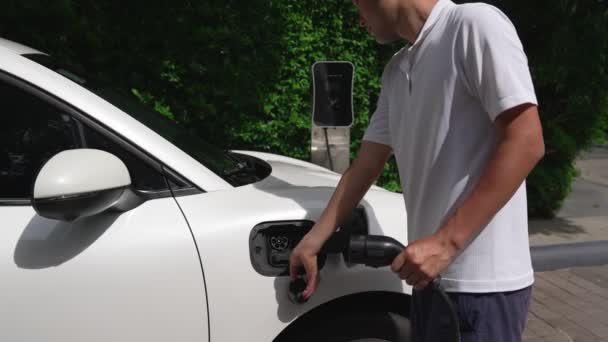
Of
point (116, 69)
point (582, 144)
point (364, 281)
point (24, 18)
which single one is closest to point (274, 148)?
point (116, 69)

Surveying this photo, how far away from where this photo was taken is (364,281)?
1812mm

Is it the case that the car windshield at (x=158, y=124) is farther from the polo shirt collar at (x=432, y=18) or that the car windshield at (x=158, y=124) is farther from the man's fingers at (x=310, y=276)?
the polo shirt collar at (x=432, y=18)

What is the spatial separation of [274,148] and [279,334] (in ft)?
12.4

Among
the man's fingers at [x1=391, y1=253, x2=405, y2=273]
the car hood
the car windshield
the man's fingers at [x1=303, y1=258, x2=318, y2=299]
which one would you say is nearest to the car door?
the car windshield

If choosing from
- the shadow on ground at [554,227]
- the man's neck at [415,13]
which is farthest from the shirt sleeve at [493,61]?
the shadow on ground at [554,227]

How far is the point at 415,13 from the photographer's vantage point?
1.36 meters

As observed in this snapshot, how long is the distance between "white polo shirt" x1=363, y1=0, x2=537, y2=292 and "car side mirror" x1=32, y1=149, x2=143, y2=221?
0.83 metres

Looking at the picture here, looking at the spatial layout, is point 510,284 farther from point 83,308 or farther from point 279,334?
point 83,308

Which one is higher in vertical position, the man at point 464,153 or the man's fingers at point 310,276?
the man at point 464,153

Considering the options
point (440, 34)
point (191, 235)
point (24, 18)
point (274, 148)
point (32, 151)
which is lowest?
point (274, 148)

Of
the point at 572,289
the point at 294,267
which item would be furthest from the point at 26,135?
the point at 572,289

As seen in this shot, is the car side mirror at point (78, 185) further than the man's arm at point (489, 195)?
Yes

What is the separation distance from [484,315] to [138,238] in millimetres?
989

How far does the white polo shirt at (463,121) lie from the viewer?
121cm
